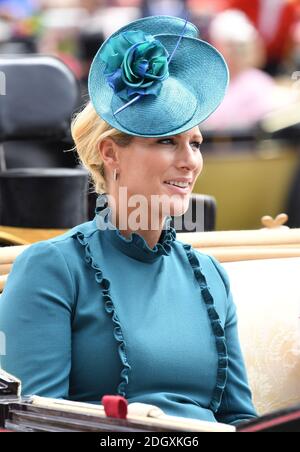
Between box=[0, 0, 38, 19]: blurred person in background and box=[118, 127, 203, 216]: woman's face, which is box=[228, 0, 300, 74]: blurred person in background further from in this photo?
box=[118, 127, 203, 216]: woman's face

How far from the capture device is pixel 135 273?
84.5 inches

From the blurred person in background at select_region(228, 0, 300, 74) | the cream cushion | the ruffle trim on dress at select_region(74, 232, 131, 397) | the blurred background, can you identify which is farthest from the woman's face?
the blurred person in background at select_region(228, 0, 300, 74)

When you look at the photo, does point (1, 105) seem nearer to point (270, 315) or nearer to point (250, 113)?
point (270, 315)

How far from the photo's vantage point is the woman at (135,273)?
6.66ft

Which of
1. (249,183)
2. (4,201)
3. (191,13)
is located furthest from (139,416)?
(191,13)

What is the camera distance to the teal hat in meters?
2.07

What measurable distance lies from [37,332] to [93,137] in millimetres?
386

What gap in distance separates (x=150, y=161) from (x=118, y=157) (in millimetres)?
71

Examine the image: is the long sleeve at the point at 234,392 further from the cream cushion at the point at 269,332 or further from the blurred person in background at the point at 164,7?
the blurred person in background at the point at 164,7

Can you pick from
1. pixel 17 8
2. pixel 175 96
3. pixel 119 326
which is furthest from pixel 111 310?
pixel 17 8

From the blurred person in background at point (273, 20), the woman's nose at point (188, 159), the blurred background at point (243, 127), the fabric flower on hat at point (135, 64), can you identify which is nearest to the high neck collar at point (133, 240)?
the woman's nose at point (188, 159)

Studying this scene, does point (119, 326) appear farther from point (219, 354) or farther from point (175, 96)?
point (175, 96)

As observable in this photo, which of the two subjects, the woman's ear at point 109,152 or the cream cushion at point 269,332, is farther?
the cream cushion at point 269,332

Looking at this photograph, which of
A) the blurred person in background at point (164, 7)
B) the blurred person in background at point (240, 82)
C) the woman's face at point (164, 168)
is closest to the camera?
the woman's face at point (164, 168)
